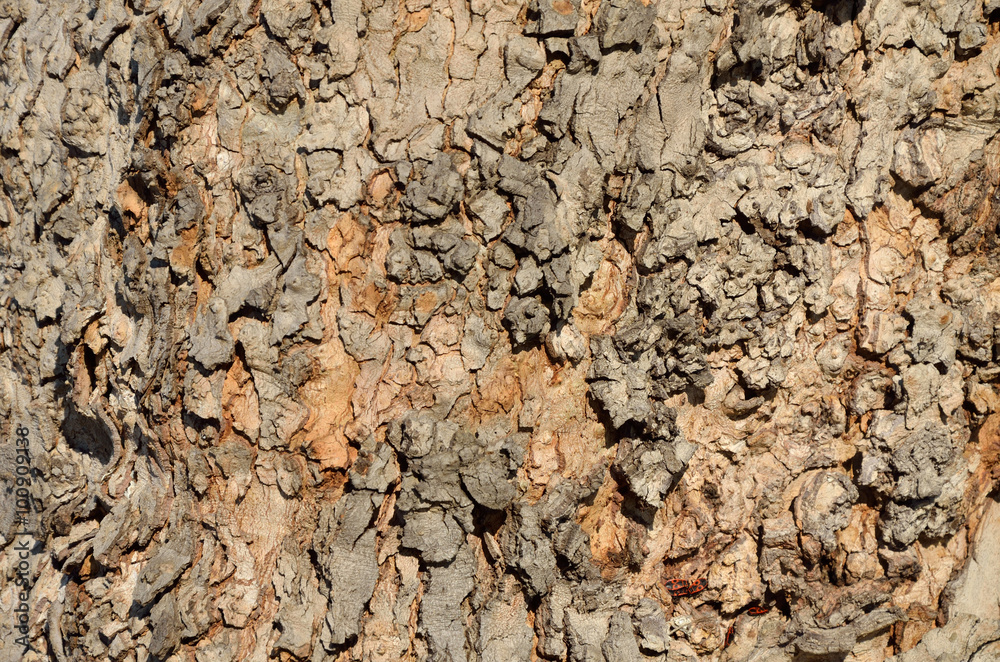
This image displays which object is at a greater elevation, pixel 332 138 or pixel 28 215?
pixel 332 138

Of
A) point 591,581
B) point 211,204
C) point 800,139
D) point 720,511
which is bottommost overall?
point 591,581

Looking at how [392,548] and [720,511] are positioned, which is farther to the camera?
[720,511]

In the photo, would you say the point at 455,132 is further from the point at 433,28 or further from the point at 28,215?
the point at 28,215

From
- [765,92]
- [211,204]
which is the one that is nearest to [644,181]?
[765,92]

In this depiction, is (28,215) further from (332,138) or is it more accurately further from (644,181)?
(644,181)

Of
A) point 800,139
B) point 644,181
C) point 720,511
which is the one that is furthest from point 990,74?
point 720,511

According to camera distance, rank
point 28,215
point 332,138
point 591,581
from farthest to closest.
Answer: point 28,215, point 591,581, point 332,138

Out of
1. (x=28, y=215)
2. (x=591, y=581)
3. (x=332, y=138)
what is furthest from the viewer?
(x=28, y=215)
